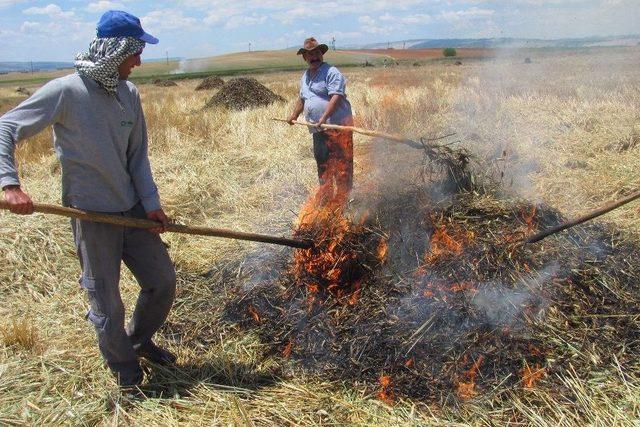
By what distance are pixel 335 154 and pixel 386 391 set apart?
10.1 ft

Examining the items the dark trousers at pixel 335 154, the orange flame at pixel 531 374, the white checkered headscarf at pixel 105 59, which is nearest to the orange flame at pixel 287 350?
the orange flame at pixel 531 374

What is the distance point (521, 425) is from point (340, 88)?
3625 millimetres

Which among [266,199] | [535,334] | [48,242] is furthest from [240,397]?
[266,199]

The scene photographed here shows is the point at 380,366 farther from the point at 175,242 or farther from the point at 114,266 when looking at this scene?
the point at 175,242

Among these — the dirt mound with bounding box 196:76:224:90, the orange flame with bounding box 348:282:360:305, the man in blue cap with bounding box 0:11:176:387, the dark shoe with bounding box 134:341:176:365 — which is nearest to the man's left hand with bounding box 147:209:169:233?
the man in blue cap with bounding box 0:11:176:387

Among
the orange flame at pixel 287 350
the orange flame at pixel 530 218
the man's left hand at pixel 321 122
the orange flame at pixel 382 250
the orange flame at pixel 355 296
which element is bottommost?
the orange flame at pixel 287 350

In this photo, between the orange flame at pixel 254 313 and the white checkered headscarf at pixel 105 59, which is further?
the orange flame at pixel 254 313

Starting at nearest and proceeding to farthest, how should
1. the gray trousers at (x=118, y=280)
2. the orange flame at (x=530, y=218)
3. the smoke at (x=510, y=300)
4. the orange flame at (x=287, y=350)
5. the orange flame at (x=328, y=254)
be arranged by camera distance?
the gray trousers at (x=118, y=280)
the smoke at (x=510, y=300)
the orange flame at (x=287, y=350)
the orange flame at (x=328, y=254)
the orange flame at (x=530, y=218)

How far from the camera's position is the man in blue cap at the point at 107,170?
2486 mm

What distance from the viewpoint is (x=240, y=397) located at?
9.89 ft

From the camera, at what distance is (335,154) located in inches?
218

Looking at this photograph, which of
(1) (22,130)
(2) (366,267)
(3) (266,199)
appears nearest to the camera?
(1) (22,130)

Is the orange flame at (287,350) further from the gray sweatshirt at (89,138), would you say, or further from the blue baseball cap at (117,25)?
the blue baseball cap at (117,25)

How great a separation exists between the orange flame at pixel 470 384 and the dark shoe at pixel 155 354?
72.6 inches
